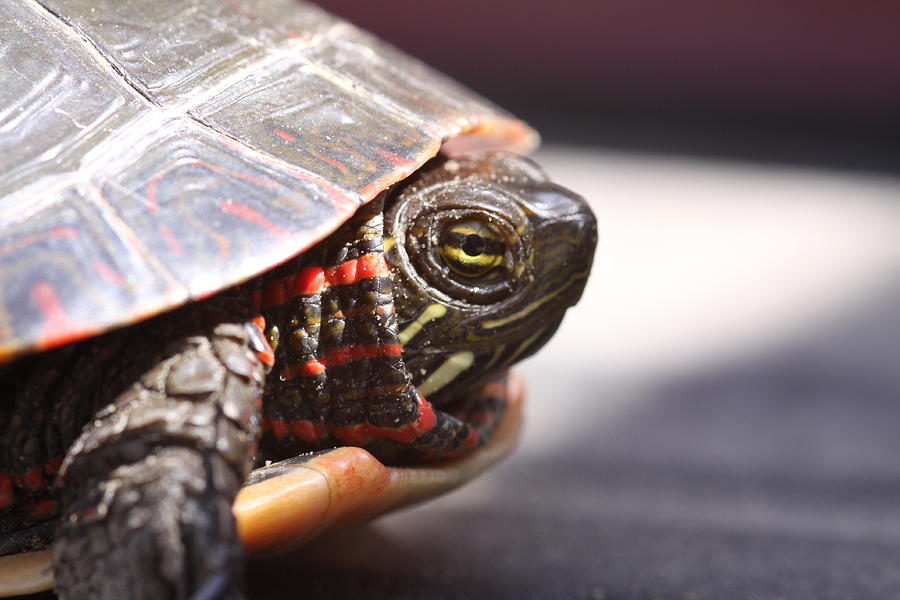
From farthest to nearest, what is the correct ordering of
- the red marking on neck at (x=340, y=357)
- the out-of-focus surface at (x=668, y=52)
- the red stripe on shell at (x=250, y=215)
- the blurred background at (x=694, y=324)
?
1. the out-of-focus surface at (x=668, y=52)
2. the blurred background at (x=694, y=324)
3. the red marking on neck at (x=340, y=357)
4. the red stripe on shell at (x=250, y=215)

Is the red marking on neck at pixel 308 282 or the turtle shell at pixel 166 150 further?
the red marking on neck at pixel 308 282

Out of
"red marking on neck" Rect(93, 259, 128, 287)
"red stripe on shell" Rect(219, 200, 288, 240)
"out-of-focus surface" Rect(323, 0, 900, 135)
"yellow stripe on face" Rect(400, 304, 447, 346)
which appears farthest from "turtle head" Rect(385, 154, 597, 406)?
"out-of-focus surface" Rect(323, 0, 900, 135)

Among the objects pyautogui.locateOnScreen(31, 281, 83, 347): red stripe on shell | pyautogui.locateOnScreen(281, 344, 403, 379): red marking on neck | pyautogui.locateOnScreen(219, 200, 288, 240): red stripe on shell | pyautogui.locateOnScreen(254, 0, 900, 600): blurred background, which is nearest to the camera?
pyautogui.locateOnScreen(31, 281, 83, 347): red stripe on shell

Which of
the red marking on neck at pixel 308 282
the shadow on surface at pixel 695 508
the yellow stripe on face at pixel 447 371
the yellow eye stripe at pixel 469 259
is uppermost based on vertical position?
the yellow eye stripe at pixel 469 259

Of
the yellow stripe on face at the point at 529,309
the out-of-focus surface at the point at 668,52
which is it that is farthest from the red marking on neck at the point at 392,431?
the out-of-focus surface at the point at 668,52

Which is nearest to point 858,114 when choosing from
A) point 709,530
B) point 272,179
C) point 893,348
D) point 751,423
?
point 893,348

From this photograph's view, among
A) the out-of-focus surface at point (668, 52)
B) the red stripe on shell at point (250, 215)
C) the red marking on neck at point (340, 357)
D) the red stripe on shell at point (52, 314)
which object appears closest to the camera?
the red stripe on shell at point (52, 314)

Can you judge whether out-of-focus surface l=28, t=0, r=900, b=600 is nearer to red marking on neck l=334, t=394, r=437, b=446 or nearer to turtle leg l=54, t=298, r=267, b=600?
red marking on neck l=334, t=394, r=437, b=446

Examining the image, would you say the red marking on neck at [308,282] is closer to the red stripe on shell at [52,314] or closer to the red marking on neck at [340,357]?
the red marking on neck at [340,357]
